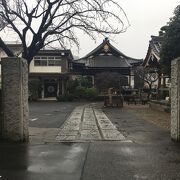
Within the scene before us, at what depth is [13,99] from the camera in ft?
38.4

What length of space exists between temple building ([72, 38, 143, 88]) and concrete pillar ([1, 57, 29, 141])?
165 ft

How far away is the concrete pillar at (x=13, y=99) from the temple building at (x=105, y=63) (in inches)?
1976

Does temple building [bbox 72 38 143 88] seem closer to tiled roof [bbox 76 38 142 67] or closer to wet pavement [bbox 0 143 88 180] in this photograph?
tiled roof [bbox 76 38 142 67]

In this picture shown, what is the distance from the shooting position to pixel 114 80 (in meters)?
52.2

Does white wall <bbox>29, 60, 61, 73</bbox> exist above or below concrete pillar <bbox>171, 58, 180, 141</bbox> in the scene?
above

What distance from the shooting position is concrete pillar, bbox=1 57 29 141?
11617 millimetres

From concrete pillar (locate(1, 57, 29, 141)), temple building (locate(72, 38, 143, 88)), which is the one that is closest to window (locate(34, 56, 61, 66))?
temple building (locate(72, 38, 143, 88))

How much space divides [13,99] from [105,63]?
52.1 metres

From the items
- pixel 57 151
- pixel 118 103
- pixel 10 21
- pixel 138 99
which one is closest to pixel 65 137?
pixel 57 151

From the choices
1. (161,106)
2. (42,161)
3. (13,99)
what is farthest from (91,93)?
(42,161)

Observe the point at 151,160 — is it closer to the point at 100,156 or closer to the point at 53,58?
the point at 100,156

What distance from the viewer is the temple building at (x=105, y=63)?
205 ft

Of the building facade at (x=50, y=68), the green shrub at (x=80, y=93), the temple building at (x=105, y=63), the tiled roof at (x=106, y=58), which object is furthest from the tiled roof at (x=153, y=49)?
the tiled roof at (x=106, y=58)

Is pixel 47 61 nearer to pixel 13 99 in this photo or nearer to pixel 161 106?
pixel 161 106
